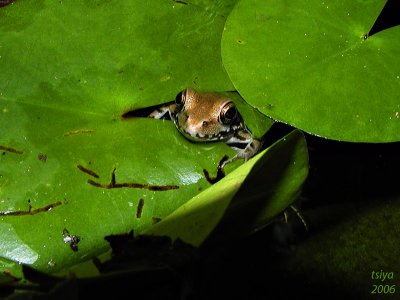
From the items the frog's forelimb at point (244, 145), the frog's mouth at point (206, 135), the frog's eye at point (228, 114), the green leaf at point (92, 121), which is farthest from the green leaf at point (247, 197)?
the frog's eye at point (228, 114)

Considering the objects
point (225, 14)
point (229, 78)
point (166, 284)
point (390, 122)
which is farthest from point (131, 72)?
point (390, 122)

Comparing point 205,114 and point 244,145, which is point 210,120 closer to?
point 205,114

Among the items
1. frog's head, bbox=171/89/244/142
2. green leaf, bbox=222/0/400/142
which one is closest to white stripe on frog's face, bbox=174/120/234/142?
frog's head, bbox=171/89/244/142

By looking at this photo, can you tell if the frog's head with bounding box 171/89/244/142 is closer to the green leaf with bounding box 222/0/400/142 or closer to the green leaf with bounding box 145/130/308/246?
the green leaf with bounding box 222/0/400/142

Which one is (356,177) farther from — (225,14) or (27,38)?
(27,38)

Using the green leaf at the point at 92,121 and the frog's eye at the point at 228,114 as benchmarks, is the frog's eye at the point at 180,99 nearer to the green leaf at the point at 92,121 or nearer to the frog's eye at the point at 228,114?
the green leaf at the point at 92,121

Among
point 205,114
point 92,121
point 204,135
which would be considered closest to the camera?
point 92,121

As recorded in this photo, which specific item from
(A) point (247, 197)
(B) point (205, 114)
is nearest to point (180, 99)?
(B) point (205, 114)
